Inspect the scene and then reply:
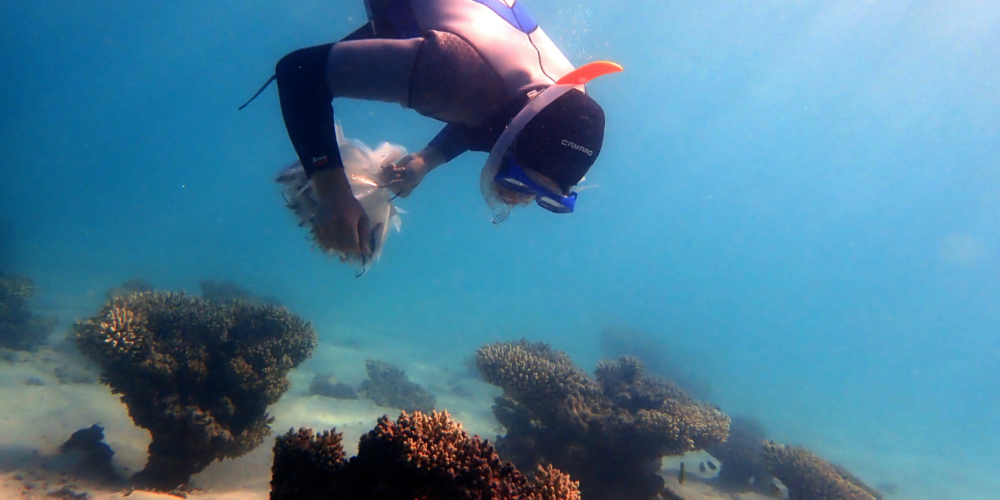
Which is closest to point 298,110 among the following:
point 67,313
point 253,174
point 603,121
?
point 603,121

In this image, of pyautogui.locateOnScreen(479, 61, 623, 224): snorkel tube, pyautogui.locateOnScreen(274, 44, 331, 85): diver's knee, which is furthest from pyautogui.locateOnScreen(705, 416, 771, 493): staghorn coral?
pyautogui.locateOnScreen(274, 44, 331, 85): diver's knee

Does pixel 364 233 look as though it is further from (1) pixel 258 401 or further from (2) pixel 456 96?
(1) pixel 258 401

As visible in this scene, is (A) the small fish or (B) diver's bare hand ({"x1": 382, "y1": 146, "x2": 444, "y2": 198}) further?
(A) the small fish

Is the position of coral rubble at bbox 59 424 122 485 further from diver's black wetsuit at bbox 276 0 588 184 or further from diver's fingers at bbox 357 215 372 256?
diver's black wetsuit at bbox 276 0 588 184

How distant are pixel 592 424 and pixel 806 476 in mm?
5307

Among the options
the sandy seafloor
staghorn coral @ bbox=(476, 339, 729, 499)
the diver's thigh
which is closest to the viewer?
the diver's thigh

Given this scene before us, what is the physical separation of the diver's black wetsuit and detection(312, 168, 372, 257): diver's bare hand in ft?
0.18

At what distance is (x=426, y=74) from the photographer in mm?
1717

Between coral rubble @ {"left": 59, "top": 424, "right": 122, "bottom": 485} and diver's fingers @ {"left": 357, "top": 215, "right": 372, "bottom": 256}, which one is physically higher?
diver's fingers @ {"left": 357, "top": 215, "right": 372, "bottom": 256}

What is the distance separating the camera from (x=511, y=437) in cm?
646

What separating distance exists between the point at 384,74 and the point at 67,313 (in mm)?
21119

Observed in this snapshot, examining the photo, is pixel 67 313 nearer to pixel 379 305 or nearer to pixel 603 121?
pixel 603 121

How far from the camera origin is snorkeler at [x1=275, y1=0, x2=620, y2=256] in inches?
67.8

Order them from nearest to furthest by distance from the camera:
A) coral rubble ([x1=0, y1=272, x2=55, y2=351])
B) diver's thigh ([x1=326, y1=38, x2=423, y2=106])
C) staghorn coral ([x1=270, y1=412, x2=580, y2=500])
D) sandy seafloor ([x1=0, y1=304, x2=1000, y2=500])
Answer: diver's thigh ([x1=326, y1=38, x2=423, y2=106]) < staghorn coral ([x1=270, y1=412, x2=580, y2=500]) < sandy seafloor ([x1=0, y1=304, x2=1000, y2=500]) < coral rubble ([x1=0, y1=272, x2=55, y2=351])
